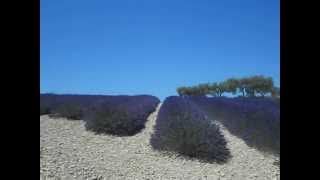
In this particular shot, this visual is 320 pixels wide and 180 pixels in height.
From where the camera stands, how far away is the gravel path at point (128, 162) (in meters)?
7.54

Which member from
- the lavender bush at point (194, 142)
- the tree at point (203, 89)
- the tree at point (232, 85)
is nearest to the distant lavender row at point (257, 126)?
the lavender bush at point (194, 142)

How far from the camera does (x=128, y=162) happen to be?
28.7 ft

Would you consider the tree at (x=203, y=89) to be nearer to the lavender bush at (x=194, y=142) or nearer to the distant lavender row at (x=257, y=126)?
the distant lavender row at (x=257, y=126)

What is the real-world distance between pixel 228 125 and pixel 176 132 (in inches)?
165

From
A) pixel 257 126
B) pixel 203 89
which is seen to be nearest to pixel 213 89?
pixel 203 89

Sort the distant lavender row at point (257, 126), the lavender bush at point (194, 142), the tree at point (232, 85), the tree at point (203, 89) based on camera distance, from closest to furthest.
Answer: the lavender bush at point (194, 142) < the distant lavender row at point (257, 126) < the tree at point (232, 85) < the tree at point (203, 89)

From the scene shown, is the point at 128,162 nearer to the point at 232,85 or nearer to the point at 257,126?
the point at 257,126
